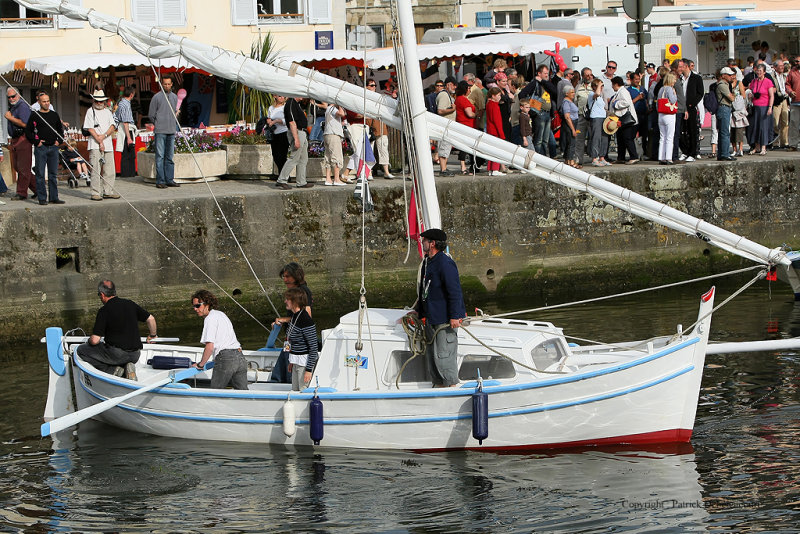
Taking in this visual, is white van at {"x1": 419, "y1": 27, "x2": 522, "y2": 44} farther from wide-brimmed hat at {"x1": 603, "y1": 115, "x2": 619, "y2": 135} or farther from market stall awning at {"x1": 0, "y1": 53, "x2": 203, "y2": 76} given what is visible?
wide-brimmed hat at {"x1": 603, "y1": 115, "x2": 619, "y2": 135}

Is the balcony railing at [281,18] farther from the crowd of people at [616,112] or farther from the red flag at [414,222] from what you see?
the red flag at [414,222]

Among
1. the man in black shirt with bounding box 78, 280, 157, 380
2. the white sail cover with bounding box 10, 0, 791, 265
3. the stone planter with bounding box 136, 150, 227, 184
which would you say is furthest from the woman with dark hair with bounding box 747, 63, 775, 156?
the man in black shirt with bounding box 78, 280, 157, 380

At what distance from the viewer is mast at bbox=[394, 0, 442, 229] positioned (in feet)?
40.1

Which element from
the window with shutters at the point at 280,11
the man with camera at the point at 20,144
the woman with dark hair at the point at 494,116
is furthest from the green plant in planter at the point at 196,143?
the window with shutters at the point at 280,11

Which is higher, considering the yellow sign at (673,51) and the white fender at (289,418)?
the yellow sign at (673,51)

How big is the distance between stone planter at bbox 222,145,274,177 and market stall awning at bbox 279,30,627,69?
14.0 ft

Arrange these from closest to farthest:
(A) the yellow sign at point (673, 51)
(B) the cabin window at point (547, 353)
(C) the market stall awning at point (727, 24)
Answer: (B) the cabin window at point (547, 353) → (A) the yellow sign at point (673, 51) → (C) the market stall awning at point (727, 24)

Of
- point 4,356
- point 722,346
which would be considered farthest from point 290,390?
point 4,356

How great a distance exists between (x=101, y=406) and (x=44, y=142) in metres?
6.58

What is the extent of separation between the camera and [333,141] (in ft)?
65.7

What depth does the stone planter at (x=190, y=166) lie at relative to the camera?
2048cm

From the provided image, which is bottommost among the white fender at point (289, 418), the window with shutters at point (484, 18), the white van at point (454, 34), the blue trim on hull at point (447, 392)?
the white fender at point (289, 418)

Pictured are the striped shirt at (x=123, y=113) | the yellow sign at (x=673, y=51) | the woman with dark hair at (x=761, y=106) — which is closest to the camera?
the striped shirt at (x=123, y=113)

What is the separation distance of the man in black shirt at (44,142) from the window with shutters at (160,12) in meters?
8.01
